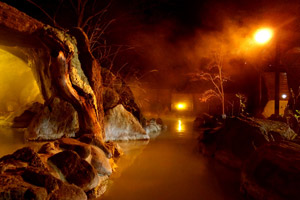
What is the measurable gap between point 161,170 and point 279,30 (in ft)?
26.9

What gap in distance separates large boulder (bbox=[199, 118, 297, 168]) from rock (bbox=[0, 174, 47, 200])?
18.2 feet

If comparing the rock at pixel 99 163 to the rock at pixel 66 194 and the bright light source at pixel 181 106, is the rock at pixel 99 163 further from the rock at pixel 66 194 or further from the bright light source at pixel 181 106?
the bright light source at pixel 181 106

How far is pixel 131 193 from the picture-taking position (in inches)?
194

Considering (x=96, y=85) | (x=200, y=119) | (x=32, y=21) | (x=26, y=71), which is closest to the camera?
(x=32, y=21)

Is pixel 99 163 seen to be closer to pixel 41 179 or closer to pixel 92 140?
pixel 92 140

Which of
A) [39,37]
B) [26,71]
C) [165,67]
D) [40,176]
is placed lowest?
[40,176]

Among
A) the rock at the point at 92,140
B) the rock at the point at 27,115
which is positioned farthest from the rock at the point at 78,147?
the rock at the point at 27,115

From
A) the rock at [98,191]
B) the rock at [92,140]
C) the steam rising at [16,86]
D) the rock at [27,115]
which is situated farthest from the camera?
the steam rising at [16,86]

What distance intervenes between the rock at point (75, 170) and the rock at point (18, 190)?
3.36 feet

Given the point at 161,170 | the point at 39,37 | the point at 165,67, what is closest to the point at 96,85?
the point at 39,37

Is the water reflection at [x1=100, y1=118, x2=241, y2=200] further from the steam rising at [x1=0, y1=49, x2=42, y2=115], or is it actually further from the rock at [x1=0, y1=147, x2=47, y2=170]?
the steam rising at [x1=0, y1=49, x2=42, y2=115]

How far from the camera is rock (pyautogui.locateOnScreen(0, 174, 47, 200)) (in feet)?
10.1

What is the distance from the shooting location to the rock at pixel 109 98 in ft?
37.5

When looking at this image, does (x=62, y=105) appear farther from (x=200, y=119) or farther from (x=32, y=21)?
(x=200, y=119)
